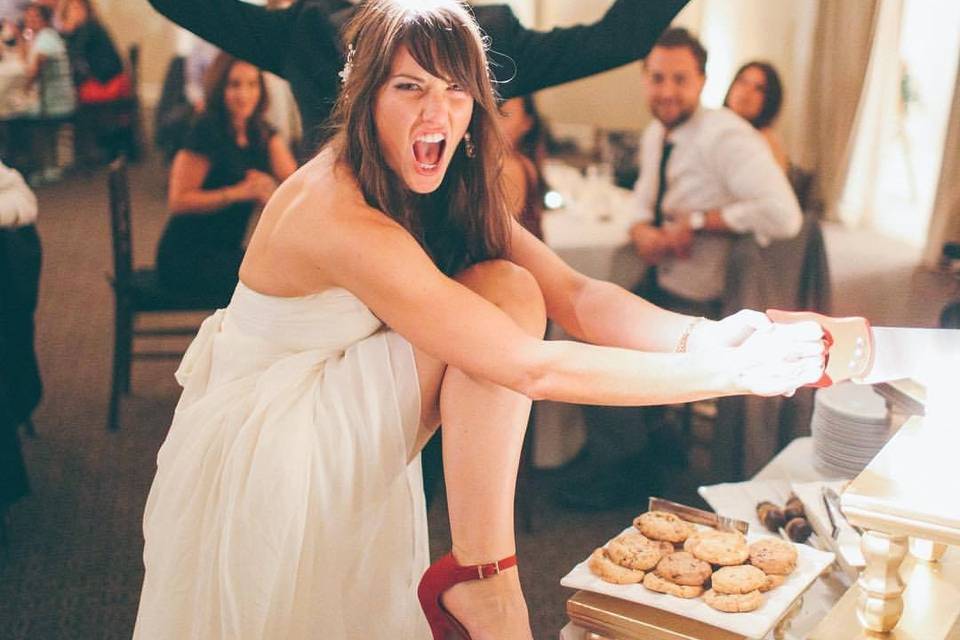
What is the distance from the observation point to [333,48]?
7.14ft

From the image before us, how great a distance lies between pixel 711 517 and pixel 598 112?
1.89m

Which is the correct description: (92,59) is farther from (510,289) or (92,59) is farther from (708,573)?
(708,573)

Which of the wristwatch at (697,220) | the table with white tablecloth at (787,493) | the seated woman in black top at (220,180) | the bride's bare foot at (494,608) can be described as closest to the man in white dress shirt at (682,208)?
the wristwatch at (697,220)

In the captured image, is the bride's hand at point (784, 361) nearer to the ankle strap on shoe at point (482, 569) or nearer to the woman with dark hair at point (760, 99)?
the ankle strap on shoe at point (482, 569)

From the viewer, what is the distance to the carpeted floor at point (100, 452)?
246cm

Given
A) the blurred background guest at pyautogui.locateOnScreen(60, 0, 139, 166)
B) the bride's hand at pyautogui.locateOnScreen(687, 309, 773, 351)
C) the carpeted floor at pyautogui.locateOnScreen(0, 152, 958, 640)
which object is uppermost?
the blurred background guest at pyautogui.locateOnScreen(60, 0, 139, 166)

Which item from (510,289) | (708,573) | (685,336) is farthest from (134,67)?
(708,573)

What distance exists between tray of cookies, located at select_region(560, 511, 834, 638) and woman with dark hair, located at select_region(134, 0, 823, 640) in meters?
0.20

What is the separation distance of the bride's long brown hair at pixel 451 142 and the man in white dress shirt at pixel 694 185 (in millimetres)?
1343

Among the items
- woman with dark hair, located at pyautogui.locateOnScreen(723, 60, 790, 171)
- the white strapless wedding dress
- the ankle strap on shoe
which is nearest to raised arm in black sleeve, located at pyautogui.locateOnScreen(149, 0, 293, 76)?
the white strapless wedding dress

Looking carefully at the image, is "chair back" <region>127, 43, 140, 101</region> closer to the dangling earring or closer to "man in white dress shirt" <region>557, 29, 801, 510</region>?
"man in white dress shirt" <region>557, 29, 801, 510</region>

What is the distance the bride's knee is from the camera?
169cm

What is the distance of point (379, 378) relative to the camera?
5.62 feet

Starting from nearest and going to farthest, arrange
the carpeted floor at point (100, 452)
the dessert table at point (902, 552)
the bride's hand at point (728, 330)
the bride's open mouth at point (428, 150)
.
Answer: the dessert table at point (902, 552)
the bride's hand at point (728, 330)
the bride's open mouth at point (428, 150)
the carpeted floor at point (100, 452)
